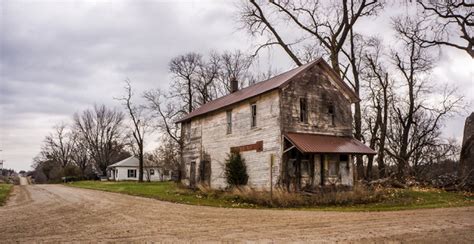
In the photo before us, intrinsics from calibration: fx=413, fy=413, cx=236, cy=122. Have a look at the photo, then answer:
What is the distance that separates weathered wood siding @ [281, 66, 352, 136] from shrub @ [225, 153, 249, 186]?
378 cm

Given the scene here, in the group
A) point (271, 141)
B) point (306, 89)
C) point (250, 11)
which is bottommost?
point (271, 141)

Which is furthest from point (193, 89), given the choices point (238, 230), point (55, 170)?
point (55, 170)

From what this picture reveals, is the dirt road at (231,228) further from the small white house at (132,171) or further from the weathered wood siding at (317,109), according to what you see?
the small white house at (132,171)

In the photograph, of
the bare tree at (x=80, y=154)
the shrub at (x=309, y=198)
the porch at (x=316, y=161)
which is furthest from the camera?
the bare tree at (x=80, y=154)

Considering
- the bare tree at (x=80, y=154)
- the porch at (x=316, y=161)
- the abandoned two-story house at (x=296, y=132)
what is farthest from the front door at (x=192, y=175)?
the bare tree at (x=80, y=154)

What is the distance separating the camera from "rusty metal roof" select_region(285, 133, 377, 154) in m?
20.1

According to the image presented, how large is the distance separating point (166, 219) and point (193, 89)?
114 feet

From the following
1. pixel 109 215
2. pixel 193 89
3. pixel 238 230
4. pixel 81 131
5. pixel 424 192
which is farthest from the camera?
pixel 81 131

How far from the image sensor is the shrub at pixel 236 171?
2348 cm

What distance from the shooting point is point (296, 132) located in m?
21.8

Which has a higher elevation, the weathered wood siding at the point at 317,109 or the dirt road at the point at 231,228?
the weathered wood siding at the point at 317,109

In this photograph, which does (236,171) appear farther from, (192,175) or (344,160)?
(192,175)

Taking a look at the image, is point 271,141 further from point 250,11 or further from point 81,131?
point 81,131

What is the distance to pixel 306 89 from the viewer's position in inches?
898
